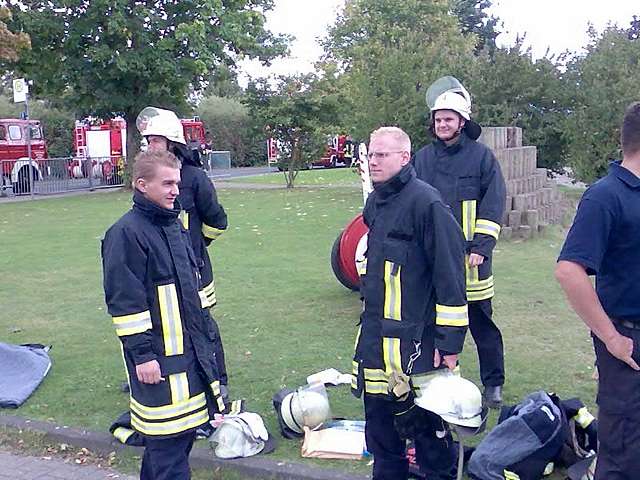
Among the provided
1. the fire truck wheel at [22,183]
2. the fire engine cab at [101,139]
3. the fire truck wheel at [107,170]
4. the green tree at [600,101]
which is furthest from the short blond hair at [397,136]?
the fire engine cab at [101,139]

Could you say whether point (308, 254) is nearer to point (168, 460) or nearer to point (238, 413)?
point (238, 413)

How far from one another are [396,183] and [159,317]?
4.49 feet

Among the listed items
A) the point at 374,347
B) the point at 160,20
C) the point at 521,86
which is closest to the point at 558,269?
the point at 374,347

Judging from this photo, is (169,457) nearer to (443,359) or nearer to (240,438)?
(240,438)

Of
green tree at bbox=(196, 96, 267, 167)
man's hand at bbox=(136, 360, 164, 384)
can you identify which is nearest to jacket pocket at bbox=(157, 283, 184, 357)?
man's hand at bbox=(136, 360, 164, 384)

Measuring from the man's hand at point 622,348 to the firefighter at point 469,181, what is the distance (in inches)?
84.5

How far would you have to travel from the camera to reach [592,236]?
3410mm

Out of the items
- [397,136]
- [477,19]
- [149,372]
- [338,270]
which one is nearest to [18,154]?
[338,270]

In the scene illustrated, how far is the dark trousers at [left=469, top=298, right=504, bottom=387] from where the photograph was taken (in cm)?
584

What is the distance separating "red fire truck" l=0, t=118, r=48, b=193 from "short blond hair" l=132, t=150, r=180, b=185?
24373 mm

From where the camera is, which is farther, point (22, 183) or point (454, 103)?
point (22, 183)

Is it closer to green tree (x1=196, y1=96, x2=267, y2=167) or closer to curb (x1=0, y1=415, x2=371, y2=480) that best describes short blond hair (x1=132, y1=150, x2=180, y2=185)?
curb (x1=0, y1=415, x2=371, y2=480)

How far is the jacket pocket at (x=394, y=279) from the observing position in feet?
13.5

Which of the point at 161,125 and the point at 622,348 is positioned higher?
the point at 161,125
